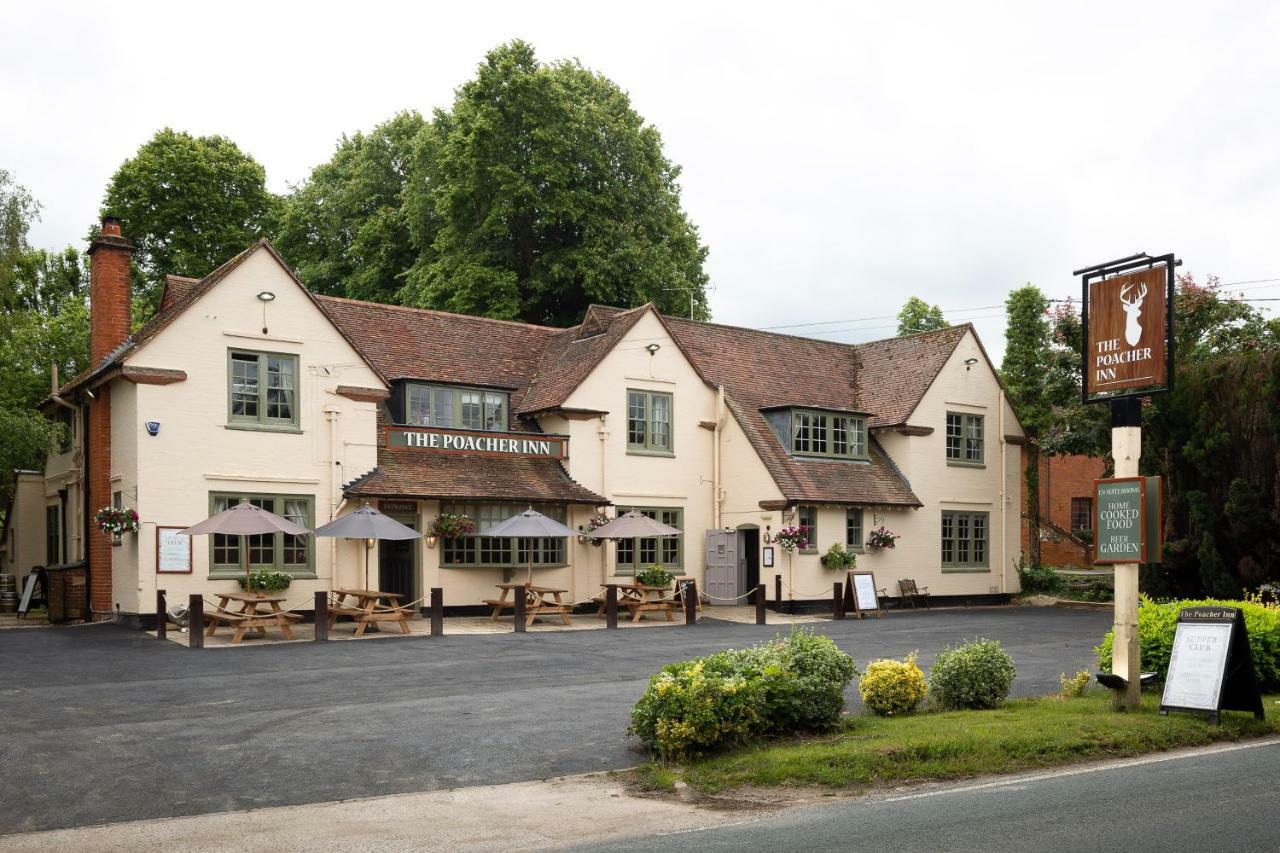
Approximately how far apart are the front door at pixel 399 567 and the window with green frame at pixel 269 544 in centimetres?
202

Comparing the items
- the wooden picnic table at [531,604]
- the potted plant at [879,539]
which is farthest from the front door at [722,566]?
the wooden picnic table at [531,604]

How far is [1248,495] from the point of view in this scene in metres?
27.2

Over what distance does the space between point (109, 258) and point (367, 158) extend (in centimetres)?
2216

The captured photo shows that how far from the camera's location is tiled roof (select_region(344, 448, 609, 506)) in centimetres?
2628

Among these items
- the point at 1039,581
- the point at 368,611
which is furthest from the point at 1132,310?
the point at 1039,581

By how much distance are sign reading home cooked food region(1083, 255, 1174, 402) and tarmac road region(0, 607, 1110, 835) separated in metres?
4.43

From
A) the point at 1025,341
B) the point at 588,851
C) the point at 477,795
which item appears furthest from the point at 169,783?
the point at 1025,341

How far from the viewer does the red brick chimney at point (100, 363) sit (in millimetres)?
25719

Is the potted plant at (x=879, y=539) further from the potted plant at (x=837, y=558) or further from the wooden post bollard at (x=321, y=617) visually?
the wooden post bollard at (x=321, y=617)

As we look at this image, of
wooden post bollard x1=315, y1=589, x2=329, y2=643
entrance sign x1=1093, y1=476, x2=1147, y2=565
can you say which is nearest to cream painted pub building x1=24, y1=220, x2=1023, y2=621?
wooden post bollard x1=315, y1=589, x2=329, y2=643

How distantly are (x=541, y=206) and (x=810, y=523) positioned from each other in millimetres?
15024

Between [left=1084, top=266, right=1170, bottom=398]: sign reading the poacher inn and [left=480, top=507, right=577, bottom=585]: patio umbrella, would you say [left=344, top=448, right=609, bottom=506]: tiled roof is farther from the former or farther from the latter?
[left=1084, top=266, right=1170, bottom=398]: sign reading the poacher inn

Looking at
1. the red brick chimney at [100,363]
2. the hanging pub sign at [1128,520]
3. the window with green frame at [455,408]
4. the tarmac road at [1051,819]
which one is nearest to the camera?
the tarmac road at [1051,819]

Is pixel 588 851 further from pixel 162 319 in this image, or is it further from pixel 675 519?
pixel 675 519
